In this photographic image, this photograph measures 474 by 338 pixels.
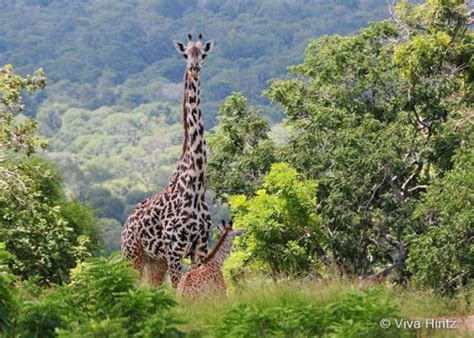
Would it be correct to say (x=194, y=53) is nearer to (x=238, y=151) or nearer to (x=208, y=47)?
(x=208, y=47)

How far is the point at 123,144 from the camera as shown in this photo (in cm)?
19788

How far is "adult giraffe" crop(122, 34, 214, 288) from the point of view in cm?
1433

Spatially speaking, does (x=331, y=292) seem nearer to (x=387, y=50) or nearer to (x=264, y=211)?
(x=264, y=211)

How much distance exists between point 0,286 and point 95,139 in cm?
19197

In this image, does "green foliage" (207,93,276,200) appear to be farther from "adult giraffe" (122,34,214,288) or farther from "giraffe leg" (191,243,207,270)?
"giraffe leg" (191,243,207,270)

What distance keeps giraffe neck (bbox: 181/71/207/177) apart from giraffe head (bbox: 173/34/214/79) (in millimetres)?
133

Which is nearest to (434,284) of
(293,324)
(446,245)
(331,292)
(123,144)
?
(446,245)

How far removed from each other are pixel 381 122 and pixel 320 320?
13.9 metres

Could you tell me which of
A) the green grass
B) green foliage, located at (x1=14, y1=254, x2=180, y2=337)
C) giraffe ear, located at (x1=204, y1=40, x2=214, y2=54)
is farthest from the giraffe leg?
green foliage, located at (x1=14, y1=254, x2=180, y2=337)

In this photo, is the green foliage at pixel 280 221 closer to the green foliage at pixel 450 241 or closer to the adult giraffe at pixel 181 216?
the green foliage at pixel 450 241

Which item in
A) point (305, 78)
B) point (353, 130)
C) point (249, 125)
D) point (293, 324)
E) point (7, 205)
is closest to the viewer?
point (293, 324)

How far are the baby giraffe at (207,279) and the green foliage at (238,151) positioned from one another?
873 centimetres

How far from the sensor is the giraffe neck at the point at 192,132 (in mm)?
14867

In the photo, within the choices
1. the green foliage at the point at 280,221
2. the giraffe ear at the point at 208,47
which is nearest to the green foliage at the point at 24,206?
the green foliage at the point at 280,221
